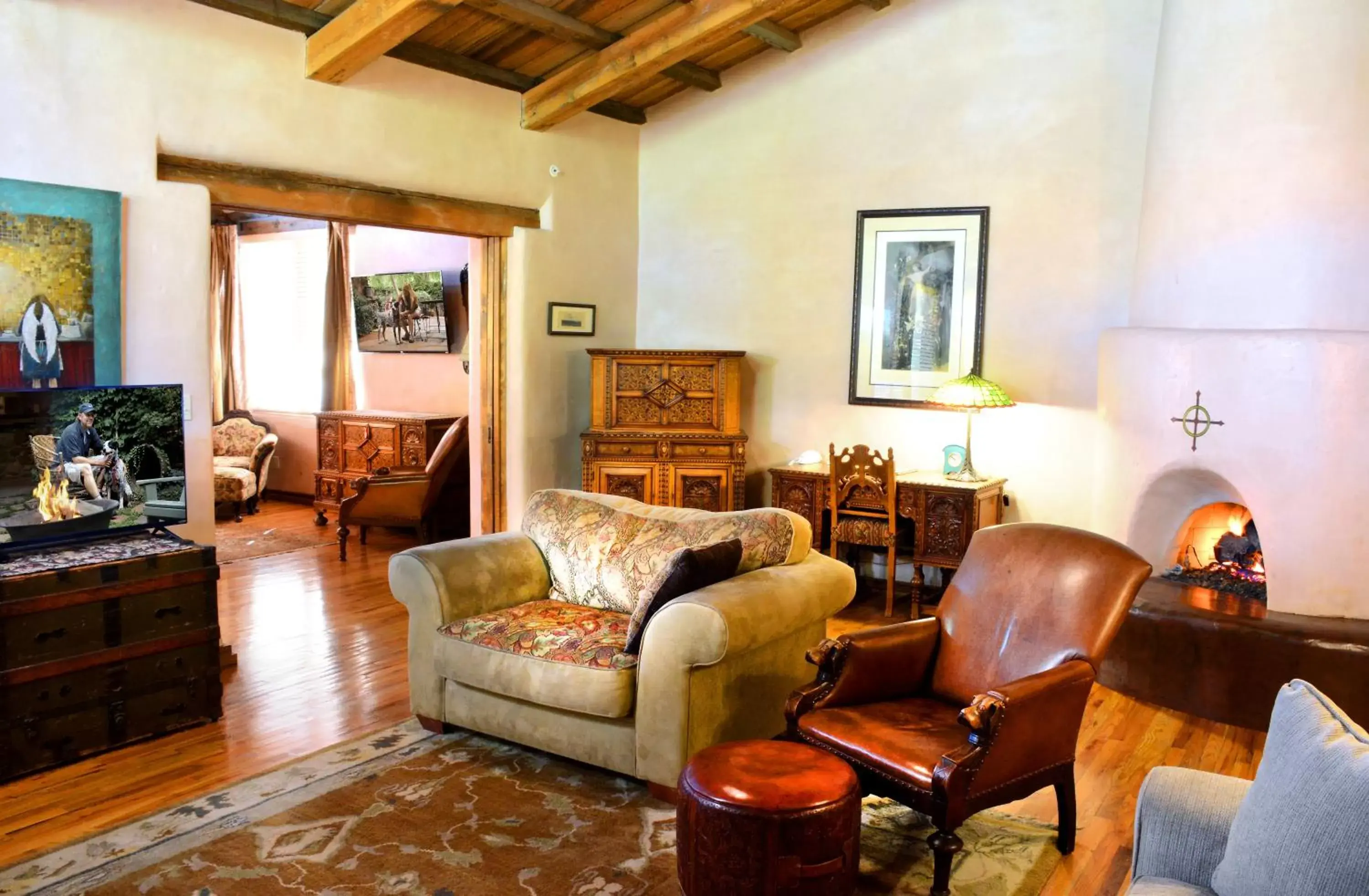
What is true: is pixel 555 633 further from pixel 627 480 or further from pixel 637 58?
pixel 637 58

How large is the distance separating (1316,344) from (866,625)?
2.52 meters

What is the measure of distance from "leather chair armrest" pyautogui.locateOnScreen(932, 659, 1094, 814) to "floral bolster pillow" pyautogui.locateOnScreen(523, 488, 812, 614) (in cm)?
113

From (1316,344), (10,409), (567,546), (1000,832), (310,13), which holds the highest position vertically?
(310,13)

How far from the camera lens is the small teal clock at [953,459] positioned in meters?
6.01

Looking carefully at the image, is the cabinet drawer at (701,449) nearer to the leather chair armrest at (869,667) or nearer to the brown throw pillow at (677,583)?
the brown throw pillow at (677,583)

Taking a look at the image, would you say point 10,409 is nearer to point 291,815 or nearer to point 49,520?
point 49,520

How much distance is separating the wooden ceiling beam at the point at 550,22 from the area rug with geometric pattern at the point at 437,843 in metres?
3.60

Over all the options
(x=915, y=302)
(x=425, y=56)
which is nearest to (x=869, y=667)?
(x=915, y=302)

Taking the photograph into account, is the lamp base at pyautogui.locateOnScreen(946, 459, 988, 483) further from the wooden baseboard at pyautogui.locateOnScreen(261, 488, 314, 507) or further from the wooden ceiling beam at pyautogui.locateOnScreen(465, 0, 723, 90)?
the wooden baseboard at pyautogui.locateOnScreen(261, 488, 314, 507)

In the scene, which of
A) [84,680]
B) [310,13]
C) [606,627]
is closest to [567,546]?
[606,627]

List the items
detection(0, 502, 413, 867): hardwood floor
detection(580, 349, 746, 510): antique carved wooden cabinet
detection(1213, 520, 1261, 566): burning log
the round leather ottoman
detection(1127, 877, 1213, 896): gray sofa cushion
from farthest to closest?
1. detection(580, 349, 746, 510): antique carved wooden cabinet
2. detection(1213, 520, 1261, 566): burning log
3. detection(0, 502, 413, 867): hardwood floor
4. the round leather ottoman
5. detection(1127, 877, 1213, 896): gray sofa cushion

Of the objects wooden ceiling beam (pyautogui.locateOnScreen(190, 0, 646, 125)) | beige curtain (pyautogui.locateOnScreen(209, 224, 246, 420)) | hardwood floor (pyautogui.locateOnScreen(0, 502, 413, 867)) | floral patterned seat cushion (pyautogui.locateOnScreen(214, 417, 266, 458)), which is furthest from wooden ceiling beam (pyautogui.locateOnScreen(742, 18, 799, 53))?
beige curtain (pyautogui.locateOnScreen(209, 224, 246, 420))

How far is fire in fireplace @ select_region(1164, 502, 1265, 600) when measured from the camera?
4910 millimetres

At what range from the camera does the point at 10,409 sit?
12.6ft
